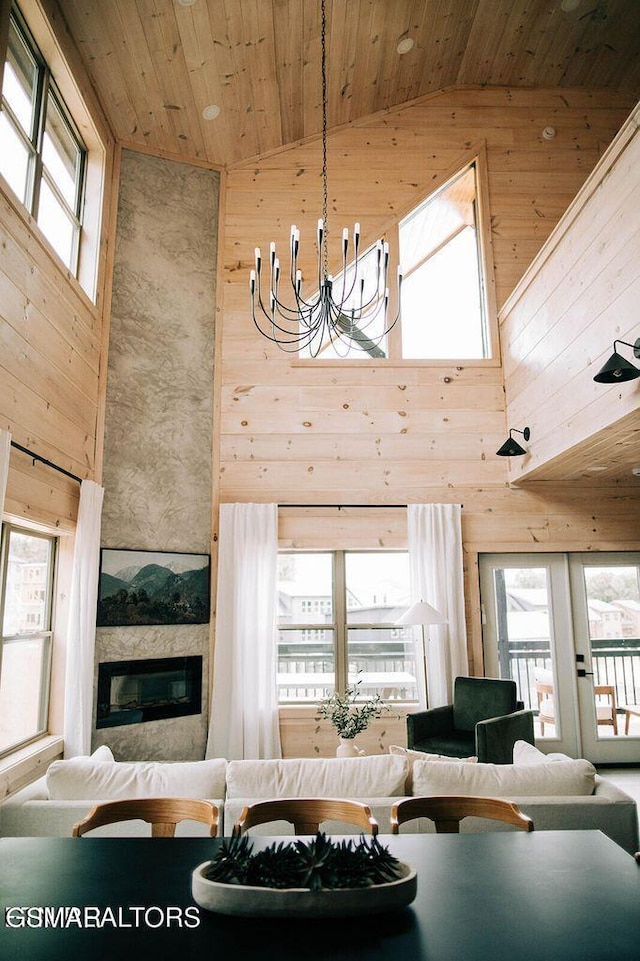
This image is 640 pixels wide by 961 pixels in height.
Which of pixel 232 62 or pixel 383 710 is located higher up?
pixel 232 62

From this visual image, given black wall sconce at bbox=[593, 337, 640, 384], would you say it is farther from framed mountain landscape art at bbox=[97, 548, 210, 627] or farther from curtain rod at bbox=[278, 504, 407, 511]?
framed mountain landscape art at bbox=[97, 548, 210, 627]

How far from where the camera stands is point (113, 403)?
592 cm

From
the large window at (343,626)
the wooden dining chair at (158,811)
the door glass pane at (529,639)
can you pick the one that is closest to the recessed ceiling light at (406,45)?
the large window at (343,626)

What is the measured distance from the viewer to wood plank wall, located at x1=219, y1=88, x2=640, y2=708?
6.48 metres

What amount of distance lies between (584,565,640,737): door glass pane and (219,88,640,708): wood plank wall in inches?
15.1

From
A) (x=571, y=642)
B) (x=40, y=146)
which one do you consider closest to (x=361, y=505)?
(x=571, y=642)

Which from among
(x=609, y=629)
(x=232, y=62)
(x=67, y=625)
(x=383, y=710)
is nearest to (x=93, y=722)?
(x=67, y=625)

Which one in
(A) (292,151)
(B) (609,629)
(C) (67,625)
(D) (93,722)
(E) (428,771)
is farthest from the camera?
(A) (292,151)

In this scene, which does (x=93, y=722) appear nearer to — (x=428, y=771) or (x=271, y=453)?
(x=271, y=453)

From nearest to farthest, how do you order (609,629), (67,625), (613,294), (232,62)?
1. (613,294)
2. (67,625)
3. (232,62)
4. (609,629)

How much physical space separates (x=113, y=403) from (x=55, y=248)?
1388 mm

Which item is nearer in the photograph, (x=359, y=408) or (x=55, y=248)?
(x=55, y=248)

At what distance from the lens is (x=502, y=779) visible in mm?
3102

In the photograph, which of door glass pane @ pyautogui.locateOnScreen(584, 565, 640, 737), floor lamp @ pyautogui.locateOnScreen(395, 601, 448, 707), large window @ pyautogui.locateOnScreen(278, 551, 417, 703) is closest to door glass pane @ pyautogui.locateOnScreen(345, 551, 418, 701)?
large window @ pyautogui.locateOnScreen(278, 551, 417, 703)
